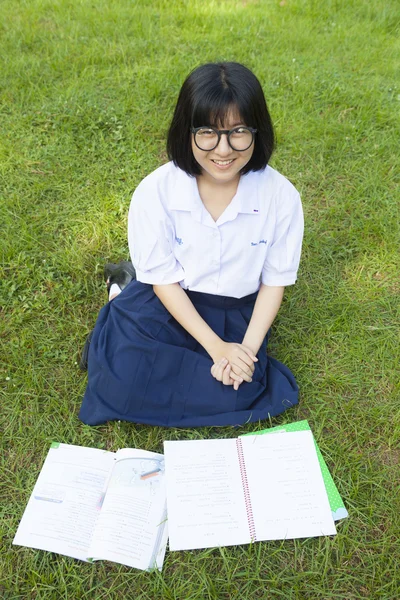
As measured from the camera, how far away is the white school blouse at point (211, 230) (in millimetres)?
1807

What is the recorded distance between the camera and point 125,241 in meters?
2.69

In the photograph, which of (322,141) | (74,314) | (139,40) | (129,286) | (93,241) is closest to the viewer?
(129,286)

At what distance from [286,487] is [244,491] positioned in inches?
6.1

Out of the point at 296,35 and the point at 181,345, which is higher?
the point at 296,35

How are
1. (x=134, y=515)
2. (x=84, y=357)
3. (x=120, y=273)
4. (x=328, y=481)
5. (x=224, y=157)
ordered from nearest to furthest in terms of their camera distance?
(x=224, y=157)
(x=134, y=515)
(x=328, y=481)
(x=84, y=357)
(x=120, y=273)

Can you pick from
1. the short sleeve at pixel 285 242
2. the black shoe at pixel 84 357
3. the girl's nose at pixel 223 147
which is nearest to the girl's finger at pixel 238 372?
the short sleeve at pixel 285 242

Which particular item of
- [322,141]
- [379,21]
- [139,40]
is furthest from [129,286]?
[379,21]

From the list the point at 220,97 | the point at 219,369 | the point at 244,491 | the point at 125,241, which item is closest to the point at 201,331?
the point at 219,369

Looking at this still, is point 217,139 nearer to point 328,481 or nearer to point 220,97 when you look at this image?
point 220,97

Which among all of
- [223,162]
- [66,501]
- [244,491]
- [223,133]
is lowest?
[66,501]

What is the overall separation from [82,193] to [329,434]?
1858mm

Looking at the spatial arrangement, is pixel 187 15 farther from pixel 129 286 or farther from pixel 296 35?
pixel 129 286

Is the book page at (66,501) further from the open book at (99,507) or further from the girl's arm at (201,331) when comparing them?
the girl's arm at (201,331)

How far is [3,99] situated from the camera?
3.31m
